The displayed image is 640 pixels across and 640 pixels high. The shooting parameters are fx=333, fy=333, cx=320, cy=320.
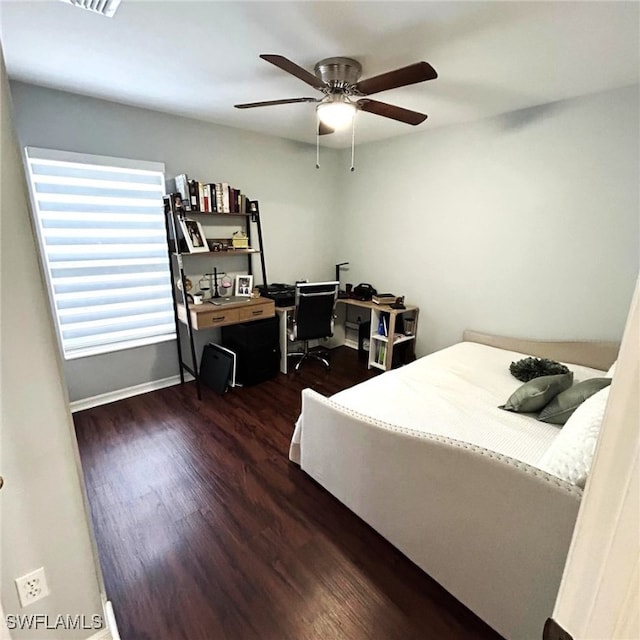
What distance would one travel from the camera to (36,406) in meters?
0.99

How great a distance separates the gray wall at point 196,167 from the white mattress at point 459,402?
1910mm

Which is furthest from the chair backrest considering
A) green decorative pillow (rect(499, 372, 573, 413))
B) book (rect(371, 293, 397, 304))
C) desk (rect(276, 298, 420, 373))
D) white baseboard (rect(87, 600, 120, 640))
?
white baseboard (rect(87, 600, 120, 640))

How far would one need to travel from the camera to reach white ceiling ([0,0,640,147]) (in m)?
1.50

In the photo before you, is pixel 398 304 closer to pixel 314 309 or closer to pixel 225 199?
pixel 314 309

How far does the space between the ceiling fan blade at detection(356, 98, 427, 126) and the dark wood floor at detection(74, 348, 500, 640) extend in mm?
2311

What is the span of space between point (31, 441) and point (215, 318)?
2.02 metres

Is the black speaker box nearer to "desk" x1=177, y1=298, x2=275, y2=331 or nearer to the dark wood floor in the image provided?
"desk" x1=177, y1=298, x2=275, y2=331

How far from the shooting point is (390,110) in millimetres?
2123

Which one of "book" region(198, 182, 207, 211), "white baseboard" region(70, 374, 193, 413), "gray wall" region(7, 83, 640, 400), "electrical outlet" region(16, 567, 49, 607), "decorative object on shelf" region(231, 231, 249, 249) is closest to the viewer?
"electrical outlet" region(16, 567, 49, 607)

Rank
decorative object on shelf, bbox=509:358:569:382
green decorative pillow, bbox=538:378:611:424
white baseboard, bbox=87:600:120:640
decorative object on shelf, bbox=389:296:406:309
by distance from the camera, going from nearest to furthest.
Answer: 1. white baseboard, bbox=87:600:120:640
2. green decorative pillow, bbox=538:378:611:424
3. decorative object on shelf, bbox=509:358:569:382
4. decorative object on shelf, bbox=389:296:406:309

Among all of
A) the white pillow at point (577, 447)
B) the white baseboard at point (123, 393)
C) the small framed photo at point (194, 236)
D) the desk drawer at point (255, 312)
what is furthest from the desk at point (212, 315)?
the white pillow at point (577, 447)

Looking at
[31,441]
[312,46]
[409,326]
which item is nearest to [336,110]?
[312,46]

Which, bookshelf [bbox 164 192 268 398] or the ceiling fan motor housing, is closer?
the ceiling fan motor housing

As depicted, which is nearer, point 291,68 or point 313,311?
point 291,68
